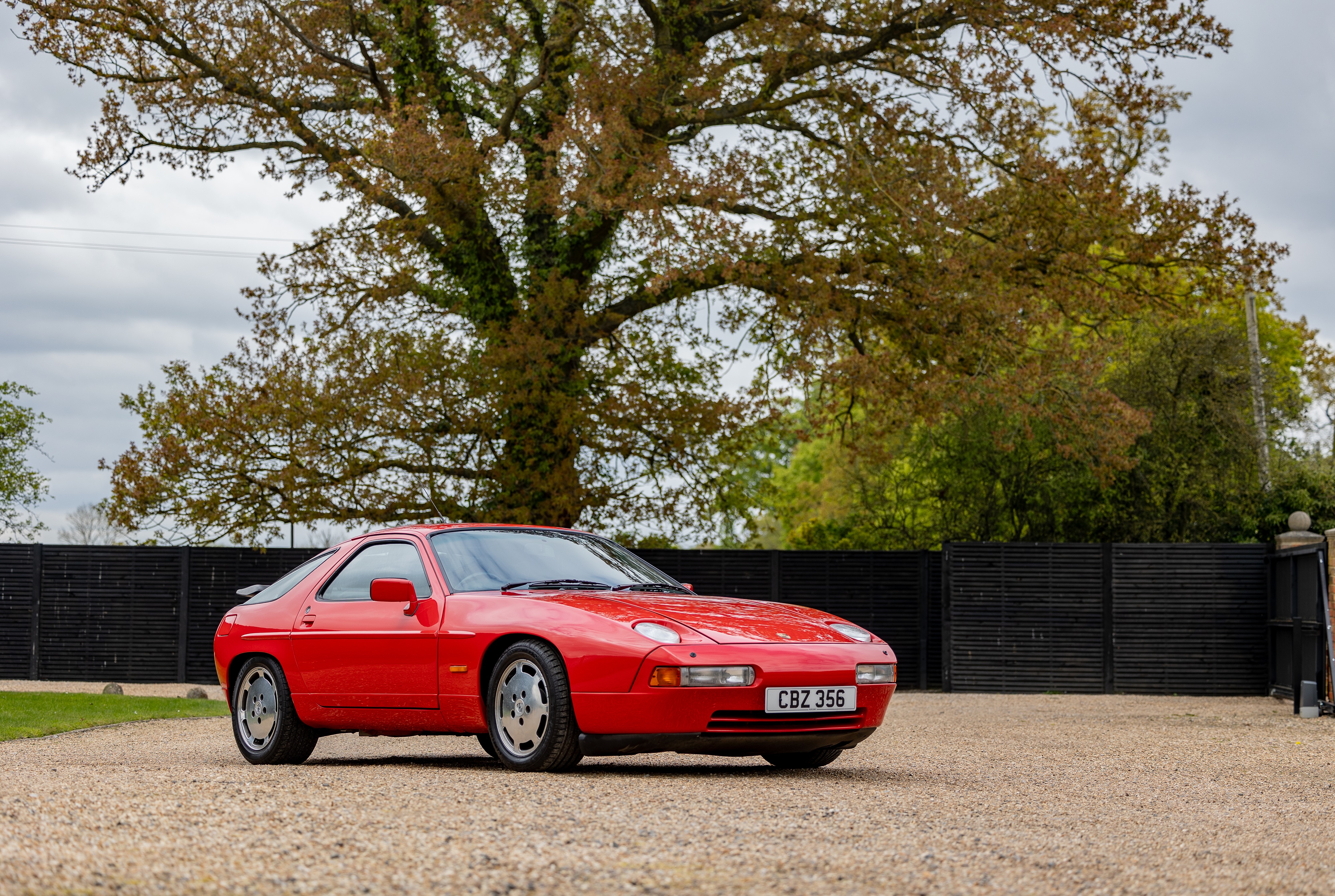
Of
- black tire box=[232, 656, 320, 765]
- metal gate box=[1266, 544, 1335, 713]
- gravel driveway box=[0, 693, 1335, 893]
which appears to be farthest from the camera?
metal gate box=[1266, 544, 1335, 713]

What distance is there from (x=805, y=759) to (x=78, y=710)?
10.1 m

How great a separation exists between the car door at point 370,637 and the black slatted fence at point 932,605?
12449mm

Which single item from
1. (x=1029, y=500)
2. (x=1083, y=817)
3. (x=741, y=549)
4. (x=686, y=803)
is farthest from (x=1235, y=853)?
(x=1029, y=500)

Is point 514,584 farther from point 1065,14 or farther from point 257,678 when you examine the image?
point 1065,14

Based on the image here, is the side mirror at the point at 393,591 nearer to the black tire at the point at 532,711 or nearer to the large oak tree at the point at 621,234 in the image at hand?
the black tire at the point at 532,711

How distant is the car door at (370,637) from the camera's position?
311 inches

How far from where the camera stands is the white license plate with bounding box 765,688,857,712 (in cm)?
718

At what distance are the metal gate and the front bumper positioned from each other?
921 cm

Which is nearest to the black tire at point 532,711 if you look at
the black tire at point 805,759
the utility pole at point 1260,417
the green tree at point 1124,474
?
the black tire at point 805,759

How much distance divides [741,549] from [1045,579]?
4675mm

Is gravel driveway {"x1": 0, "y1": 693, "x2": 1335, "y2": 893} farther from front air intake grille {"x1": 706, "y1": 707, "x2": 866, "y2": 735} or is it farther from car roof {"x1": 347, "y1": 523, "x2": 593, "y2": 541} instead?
car roof {"x1": 347, "y1": 523, "x2": 593, "y2": 541}

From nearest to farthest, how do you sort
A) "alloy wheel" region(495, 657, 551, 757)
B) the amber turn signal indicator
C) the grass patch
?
the amber turn signal indicator → "alloy wheel" region(495, 657, 551, 757) → the grass patch

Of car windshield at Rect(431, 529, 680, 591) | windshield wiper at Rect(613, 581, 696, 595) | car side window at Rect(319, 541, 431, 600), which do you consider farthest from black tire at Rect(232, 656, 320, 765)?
windshield wiper at Rect(613, 581, 696, 595)

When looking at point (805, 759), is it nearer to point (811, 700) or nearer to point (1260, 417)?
point (811, 700)
